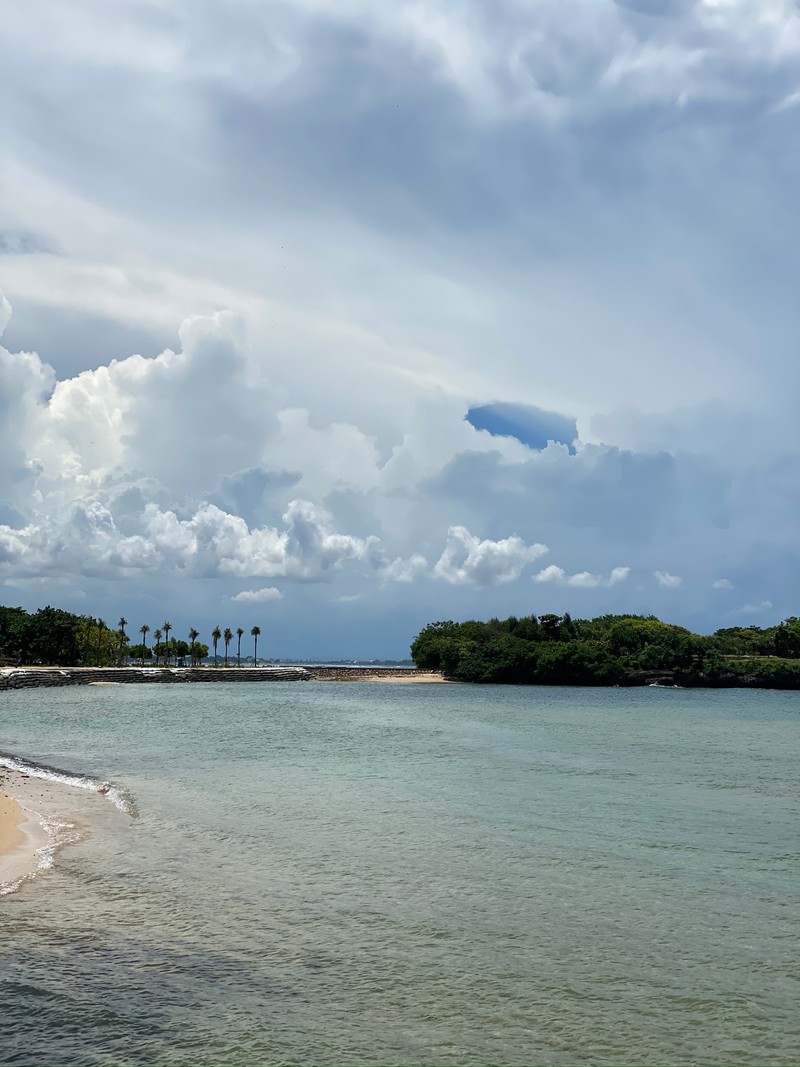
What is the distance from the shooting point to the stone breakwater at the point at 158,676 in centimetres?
10825

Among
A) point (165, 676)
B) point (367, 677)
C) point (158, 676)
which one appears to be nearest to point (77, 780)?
point (158, 676)

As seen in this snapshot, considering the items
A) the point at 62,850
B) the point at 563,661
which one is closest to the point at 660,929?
the point at 62,850

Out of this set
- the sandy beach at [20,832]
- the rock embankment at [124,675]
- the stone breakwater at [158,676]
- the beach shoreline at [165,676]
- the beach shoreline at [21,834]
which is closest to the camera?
the beach shoreline at [21,834]

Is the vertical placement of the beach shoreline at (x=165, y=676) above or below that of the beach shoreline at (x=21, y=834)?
below

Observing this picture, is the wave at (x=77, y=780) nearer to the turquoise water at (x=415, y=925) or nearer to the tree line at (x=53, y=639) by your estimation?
the turquoise water at (x=415, y=925)

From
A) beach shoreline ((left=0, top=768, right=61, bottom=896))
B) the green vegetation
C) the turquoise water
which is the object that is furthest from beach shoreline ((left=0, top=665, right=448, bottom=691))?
the turquoise water

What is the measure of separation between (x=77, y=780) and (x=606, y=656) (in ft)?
386

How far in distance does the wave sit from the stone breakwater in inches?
2931

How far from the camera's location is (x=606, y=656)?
137 meters

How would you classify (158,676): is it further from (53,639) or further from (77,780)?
(77,780)

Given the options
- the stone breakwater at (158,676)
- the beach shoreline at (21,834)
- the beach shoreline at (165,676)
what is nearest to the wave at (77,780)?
the beach shoreline at (21,834)

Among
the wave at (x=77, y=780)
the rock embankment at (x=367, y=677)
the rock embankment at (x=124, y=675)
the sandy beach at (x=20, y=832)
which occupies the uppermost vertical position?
the sandy beach at (x=20, y=832)

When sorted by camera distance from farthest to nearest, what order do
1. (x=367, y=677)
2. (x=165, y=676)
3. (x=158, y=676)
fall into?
(x=367, y=677)
(x=165, y=676)
(x=158, y=676)

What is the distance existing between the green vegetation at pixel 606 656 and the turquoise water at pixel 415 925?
110 meters
